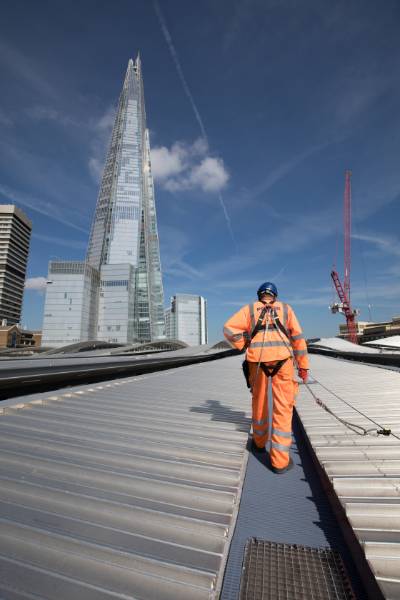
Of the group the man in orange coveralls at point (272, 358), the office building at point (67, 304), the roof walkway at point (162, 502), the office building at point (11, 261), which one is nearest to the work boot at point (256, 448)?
the man in orange coveralls at point (272, 358)

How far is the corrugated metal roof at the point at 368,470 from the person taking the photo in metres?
1.56

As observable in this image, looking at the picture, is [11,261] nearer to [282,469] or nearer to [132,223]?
[132,223]

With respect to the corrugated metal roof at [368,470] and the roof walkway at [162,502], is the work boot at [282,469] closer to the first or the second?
Answer: the roof walkway at [162,502]

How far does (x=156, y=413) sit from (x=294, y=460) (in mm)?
2137

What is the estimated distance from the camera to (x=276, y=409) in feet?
10.3

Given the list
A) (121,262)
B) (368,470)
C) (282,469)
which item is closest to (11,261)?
(121,262)

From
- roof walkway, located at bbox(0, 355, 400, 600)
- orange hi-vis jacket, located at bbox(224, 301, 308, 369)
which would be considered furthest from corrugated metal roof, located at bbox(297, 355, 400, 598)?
orange hi-vis jacket, located at bbox(224, 301, 308, 369)

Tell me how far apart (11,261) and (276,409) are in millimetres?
161685

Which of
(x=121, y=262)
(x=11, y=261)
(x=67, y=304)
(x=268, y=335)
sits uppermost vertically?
(x=11, y=261)

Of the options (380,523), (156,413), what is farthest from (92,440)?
(380,523)

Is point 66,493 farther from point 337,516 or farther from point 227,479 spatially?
point 337,516

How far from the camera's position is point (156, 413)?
4.46m

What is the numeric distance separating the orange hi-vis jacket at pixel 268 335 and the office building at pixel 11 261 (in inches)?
5817

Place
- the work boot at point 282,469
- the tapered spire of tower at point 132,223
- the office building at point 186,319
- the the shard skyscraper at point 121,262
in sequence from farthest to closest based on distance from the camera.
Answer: the office building at point 186,319
the tapered spire of tower at point 132,223
the the shard skyscraper at point 121,262
the work boot at point 282,469
